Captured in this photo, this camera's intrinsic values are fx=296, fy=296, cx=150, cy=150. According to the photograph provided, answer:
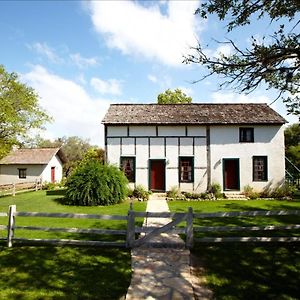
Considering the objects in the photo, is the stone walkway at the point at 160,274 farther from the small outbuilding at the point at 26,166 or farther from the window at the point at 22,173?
the window at the point at 22,173

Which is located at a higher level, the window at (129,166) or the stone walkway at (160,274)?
the window at (129,166)

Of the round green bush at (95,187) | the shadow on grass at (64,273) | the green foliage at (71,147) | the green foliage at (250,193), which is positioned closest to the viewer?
the shadow on grass at (64,273)

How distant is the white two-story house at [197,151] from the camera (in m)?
20.2

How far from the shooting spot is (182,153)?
20.3 m

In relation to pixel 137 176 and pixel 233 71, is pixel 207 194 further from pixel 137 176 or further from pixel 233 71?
pixel 233 71

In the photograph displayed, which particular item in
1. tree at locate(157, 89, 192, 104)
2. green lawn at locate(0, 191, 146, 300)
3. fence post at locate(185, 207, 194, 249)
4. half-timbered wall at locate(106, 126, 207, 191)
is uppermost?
tree at locate(157, 89, 192, 104)

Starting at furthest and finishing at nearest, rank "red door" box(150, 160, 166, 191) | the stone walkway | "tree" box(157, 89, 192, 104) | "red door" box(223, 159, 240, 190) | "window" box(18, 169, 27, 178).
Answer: "tree" box(157, 89, 192, 104) < "window" box(18, 169, 27, 178) < "red door" box(223, 159, 240, 190) < "red door" box(150, 160, 166, 191) < the stone walkway

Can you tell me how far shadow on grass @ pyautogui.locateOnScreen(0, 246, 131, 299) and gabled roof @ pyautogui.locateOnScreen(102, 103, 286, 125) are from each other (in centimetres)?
1305

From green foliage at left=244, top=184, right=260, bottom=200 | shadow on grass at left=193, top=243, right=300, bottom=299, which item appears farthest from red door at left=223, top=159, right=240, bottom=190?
shadow on grass at left=193, top=243, right=300, bottom=299

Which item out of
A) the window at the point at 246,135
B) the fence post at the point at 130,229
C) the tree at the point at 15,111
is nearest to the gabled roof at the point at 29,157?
the tree at the point at 15,111

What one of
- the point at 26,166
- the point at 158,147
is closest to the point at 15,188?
the point at 26,166

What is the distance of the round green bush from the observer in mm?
16500

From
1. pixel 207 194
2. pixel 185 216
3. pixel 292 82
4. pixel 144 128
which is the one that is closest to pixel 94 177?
pixel 144 128

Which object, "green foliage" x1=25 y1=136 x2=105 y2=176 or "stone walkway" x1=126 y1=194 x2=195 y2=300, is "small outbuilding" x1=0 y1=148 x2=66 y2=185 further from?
"stone walkway" x1=126 y1=194 x2=195 y2=300
